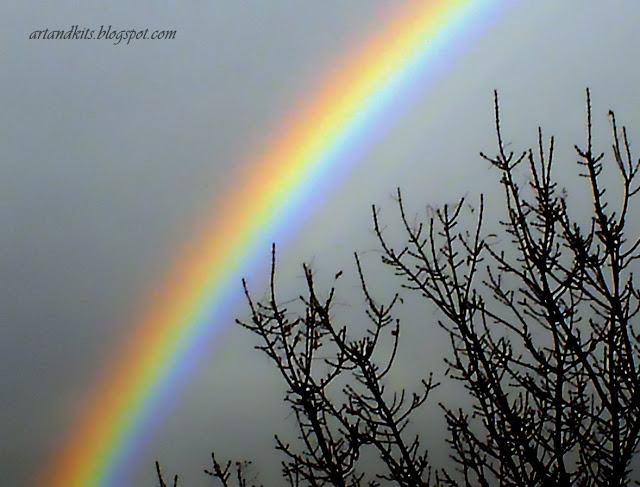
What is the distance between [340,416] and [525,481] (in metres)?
1.27

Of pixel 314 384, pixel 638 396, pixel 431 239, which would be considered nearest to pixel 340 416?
pixel 314 384

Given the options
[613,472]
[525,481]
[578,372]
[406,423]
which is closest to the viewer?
[613,472]

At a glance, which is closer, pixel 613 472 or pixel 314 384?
pixel 613 472

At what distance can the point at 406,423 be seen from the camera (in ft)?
18.4

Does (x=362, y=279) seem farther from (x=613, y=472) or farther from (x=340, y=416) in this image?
(x=613, y=472)

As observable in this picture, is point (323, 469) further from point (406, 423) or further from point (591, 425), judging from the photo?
point (591, 425)

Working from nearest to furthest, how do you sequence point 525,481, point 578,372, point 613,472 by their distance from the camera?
point 613,472
point 525,481
point 578,372

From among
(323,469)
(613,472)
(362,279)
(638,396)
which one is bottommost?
(613,472)

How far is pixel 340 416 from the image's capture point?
525 centimetres

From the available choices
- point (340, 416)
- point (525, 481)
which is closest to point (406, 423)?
point (340, 416)

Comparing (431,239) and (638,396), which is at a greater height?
(431,239)

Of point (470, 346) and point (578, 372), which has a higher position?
point (470, 346)

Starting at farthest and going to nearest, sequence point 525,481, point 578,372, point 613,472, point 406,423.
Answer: point 406,423 < point 578,372 < point 525,481 < point 613,472

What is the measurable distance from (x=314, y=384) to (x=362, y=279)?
2.69 ft
